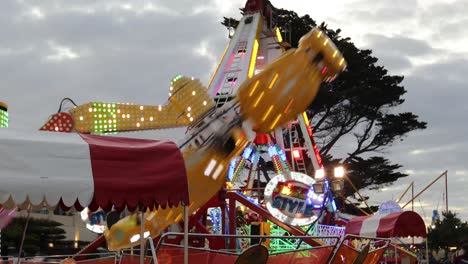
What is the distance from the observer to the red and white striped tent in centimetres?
664

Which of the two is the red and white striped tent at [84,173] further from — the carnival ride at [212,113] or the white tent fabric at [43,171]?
the carnival ride at [212,113]

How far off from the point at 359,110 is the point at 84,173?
32.2 m

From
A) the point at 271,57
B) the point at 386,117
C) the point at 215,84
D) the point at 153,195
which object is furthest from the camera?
the point at 386,117

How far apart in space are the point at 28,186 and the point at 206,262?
2.95 metres

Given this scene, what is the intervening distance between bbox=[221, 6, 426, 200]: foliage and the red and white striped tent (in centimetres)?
3009

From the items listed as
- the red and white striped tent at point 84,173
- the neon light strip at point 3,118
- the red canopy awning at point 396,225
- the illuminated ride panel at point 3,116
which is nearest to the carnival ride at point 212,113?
the illuminated ride panel at point 3,116

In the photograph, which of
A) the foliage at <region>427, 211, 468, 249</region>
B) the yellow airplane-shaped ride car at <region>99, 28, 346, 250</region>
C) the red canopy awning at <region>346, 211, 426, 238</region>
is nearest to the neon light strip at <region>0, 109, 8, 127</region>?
the yellow airplane-shaped ride car at <region>99, 28, 346, 250</region>

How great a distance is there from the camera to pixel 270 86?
14844mm

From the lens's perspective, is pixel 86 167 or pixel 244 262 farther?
pixel 244 262

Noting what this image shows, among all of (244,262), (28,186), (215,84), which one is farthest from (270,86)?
(215,84)

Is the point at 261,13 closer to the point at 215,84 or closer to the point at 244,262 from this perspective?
the point at 215,84

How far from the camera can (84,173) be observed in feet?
22.7

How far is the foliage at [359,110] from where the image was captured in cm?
3731

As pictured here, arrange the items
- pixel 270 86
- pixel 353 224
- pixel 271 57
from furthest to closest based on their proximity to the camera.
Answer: pixel 271 57
pixel 353 224
pixel 270 86
